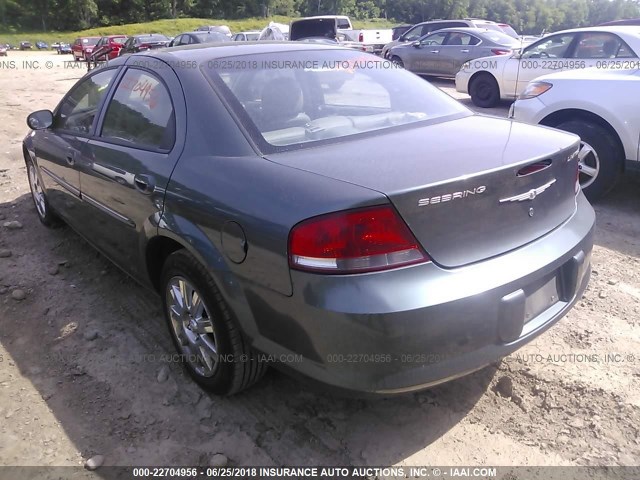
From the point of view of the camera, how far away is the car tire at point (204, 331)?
7.82ft

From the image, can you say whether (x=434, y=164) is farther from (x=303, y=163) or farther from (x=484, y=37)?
(x=484, y=37)

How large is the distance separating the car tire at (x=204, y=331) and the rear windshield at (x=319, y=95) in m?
0.70

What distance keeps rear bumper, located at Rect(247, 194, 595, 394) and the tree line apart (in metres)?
77.2

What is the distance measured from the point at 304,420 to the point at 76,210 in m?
2.31

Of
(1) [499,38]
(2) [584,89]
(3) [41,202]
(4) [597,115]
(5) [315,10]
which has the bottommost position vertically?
(3) [41,202]

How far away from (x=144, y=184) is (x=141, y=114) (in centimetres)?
48

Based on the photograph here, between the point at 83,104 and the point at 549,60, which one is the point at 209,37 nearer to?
the point at 549,60

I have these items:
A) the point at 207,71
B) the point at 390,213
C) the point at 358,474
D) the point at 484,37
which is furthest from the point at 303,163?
the point at 484,37

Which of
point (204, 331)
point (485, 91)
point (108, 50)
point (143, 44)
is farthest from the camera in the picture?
point (108, 50)

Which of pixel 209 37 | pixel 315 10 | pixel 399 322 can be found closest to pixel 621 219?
pixel 399 322

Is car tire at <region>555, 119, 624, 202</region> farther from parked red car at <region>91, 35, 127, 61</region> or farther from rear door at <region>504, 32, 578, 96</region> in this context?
parked red car at <region>91, 35, 127, 61</region>

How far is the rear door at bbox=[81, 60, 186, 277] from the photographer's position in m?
2.66

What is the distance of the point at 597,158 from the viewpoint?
4906 mm

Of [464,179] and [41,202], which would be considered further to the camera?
[41,202]
